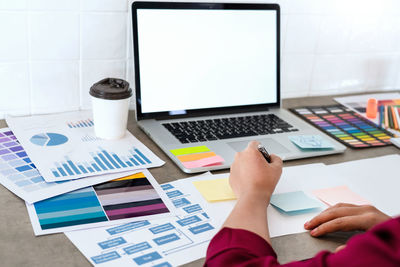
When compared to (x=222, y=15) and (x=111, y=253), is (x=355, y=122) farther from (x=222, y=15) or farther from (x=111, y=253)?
(x=111, y=253)

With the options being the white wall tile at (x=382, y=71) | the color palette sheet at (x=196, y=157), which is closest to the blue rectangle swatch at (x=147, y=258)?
the color palette sheet at (x=196, y=157)

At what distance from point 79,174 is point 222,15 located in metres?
0.62

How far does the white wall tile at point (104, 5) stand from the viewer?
1285mm

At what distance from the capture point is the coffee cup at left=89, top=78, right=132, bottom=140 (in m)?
1.16

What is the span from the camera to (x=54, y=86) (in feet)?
4.35

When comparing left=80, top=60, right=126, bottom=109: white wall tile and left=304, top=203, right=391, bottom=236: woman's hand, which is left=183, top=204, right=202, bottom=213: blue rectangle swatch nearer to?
left=304, top=203, right=391, bottom=236: woman's hand

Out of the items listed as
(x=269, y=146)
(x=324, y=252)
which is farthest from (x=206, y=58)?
(x=324, y=252)

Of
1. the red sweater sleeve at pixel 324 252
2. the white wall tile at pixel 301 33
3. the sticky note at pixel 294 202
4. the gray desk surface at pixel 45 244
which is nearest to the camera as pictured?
the red sweater sleeve at pixel 324 252

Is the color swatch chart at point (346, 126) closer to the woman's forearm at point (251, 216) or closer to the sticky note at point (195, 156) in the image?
the sticky note at point (195, 156)

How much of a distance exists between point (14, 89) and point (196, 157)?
0.52 metres

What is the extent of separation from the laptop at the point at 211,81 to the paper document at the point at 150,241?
248 mm

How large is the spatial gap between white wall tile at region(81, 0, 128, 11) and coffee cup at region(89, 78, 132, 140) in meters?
0.23

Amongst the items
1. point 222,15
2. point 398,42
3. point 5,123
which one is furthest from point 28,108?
point 398,42

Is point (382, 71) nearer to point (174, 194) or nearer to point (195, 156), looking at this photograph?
point (195, 156)
